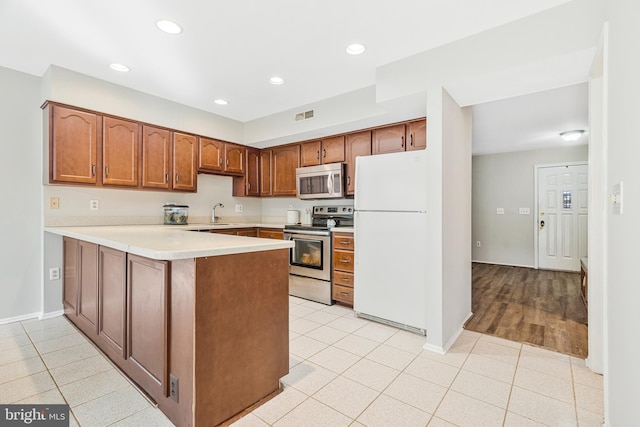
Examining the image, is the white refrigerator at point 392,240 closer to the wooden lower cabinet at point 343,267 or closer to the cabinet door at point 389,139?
the wooden lower cabinet at point 343,267

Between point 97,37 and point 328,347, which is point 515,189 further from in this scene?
point 97,37

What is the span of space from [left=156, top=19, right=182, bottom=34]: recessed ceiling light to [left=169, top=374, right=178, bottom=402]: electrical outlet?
7.69 feet

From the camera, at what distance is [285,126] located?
420 centimetres

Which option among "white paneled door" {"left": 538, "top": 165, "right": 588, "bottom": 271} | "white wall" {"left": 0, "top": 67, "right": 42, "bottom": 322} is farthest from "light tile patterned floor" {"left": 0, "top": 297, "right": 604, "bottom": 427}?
"white paneled door" {"left": 538, "top": 165, "right": 588, "bottom": 271}

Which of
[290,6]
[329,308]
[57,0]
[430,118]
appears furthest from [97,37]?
[329,308]

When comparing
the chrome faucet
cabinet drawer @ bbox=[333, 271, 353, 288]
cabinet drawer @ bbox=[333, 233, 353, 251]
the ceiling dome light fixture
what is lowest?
cabinet drawer @ bbox=[333, 271, 353, 288]

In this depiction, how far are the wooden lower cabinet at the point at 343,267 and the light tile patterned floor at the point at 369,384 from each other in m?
0.72

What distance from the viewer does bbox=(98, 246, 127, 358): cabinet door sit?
1.97m

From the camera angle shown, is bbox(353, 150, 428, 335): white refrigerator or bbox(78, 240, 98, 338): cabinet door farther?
bbox(353, 150, 428, 335): white refrigerator

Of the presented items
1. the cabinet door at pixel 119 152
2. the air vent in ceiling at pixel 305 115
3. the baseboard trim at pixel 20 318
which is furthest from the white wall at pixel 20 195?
the air vent in ceiling at pixel 305 115

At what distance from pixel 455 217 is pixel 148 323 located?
2.50 meters

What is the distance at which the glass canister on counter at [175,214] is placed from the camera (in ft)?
13.0

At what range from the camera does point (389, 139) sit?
11.5 feet

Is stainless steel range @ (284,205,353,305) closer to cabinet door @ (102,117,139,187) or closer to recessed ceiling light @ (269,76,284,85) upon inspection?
recessed ceiling light @ (269,76,284,85)
